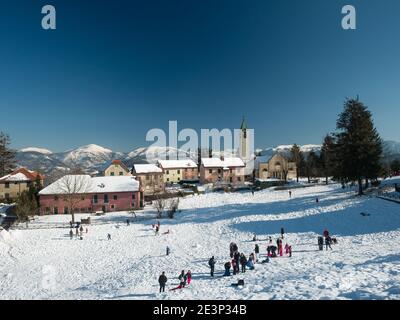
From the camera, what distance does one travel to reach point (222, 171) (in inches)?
3558

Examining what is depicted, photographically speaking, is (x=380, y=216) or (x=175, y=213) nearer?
(x=380, y=216)

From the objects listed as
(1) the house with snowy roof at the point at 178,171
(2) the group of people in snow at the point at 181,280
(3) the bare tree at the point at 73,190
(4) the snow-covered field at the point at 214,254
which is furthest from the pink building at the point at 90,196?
(1) the house with snowy roof at the point at 178,171

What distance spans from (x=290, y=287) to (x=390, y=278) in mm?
Answer: 5337

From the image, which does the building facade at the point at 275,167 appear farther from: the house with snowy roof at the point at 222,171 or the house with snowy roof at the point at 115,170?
the house with snowy roof at the point at 115,170

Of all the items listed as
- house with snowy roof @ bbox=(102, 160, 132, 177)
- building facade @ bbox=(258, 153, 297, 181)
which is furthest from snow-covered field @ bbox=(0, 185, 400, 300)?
building facade @ bbox=(258, 153, 297, 181)

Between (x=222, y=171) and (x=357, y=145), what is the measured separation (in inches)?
2029

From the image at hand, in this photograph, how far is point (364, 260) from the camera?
1973 centimetres

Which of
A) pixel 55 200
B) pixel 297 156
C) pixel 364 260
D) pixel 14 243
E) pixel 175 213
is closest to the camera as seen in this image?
pixel 364 260

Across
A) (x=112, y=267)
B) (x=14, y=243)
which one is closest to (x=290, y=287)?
(x=112, y=267)

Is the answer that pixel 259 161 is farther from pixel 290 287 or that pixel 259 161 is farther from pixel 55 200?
pixel 290 287

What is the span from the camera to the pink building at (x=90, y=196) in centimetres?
5272

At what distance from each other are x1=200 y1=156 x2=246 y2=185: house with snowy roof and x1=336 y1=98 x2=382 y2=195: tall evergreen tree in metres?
46.5

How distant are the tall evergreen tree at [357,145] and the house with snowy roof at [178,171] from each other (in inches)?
2395
